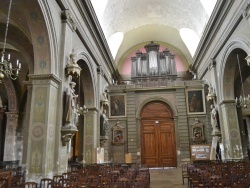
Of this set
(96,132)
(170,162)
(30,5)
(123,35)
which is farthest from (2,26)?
(170,162)

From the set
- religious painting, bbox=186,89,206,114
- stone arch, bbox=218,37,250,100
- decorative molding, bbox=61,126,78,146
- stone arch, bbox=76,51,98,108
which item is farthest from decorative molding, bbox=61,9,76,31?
religious painting, bbox=186,89,206,114

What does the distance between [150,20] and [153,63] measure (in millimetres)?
3095

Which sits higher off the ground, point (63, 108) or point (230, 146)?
point (63, 108)

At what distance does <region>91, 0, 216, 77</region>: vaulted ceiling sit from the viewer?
13.9 metres

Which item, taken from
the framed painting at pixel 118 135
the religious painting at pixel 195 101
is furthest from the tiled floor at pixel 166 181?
the religious painting at pixel 195 101

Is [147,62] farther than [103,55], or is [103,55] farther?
[147,62]

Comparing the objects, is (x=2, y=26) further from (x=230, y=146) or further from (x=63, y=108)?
(x=230, y=146)

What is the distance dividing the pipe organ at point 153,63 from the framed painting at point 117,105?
246cm

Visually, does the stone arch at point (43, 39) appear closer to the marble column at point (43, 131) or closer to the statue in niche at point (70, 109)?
the marble column at point (43, 131)

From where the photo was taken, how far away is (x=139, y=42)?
66.2 feet

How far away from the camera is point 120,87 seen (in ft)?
53.0

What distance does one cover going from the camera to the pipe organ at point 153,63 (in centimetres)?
1759

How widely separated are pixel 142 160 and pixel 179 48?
9513 millimetres

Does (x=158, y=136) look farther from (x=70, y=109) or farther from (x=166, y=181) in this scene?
(x=70, y=109)
